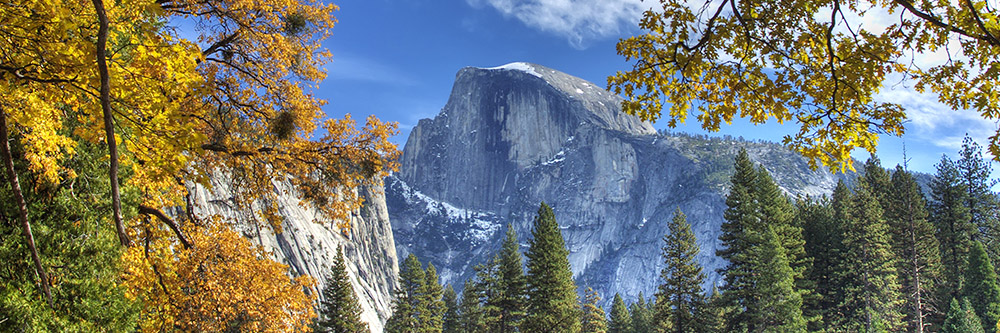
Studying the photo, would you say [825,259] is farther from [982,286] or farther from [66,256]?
[66,256]

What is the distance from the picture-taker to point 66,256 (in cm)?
556

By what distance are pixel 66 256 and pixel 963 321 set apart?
122ft

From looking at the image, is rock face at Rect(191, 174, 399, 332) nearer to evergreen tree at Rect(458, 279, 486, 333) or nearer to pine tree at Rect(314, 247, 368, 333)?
evergreen tree at Rect(458, 279, 486, 333)

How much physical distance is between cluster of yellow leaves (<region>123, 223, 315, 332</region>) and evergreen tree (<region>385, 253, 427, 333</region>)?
104 ft

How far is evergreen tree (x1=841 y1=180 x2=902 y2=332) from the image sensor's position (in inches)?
1210

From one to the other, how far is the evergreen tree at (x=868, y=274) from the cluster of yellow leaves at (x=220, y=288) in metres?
30.5

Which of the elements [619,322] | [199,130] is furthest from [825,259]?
[199,130]

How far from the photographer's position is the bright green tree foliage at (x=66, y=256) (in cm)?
505

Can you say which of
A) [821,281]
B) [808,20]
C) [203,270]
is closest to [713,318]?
[821,281]

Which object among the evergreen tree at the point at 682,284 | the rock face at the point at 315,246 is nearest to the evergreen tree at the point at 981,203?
the evergreen tree at the point at 682,284

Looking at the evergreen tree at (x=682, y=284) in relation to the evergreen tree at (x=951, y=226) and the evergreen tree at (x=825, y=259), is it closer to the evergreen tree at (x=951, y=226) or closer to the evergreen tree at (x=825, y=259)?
the evergreen tree at (x=825, y=259)

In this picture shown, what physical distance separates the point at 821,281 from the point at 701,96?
113 feet

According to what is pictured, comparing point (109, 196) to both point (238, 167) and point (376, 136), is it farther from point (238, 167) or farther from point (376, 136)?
point (376, 136)

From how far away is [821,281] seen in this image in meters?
33.8
